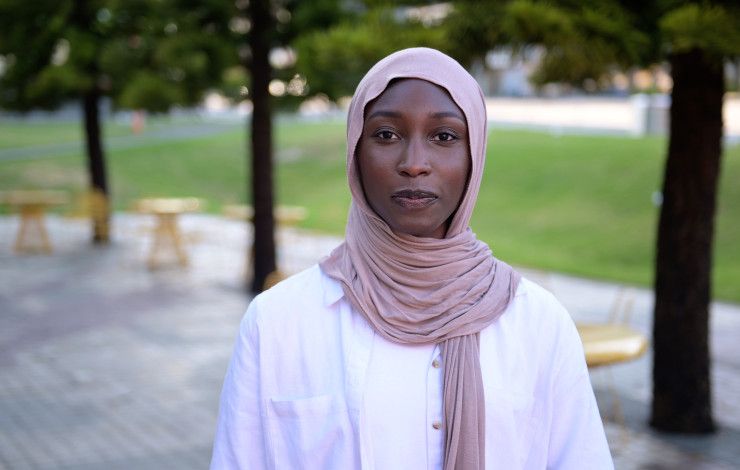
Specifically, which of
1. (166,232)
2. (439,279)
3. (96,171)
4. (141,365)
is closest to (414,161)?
(439,279)

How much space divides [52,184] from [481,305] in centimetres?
2540

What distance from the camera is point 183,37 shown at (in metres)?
10.6

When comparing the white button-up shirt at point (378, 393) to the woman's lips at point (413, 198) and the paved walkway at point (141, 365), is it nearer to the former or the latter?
the woman's lips at point (413, 198)

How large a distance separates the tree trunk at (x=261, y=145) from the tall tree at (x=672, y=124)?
5.13 m

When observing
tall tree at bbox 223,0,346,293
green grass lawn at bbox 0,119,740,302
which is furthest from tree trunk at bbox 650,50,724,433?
green grass lawn at bbox 0,119,740,302

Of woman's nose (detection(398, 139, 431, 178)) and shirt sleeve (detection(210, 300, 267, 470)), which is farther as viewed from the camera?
shirt sleeve (detection(210, 300, 267, 470))

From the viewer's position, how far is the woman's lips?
6.31 feet

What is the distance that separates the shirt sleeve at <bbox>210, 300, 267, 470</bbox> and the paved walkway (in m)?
4.14

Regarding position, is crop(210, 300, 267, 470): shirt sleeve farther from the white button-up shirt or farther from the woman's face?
the woman's face

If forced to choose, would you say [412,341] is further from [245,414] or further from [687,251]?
[687,251]

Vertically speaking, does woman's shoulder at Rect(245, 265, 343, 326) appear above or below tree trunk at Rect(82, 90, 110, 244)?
above

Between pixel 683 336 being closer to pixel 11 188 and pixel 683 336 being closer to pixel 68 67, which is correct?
pixel 68 67

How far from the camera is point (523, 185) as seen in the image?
70.6 feet

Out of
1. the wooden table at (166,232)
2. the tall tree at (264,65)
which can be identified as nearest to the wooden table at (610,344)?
the tall tree at (264,65)
